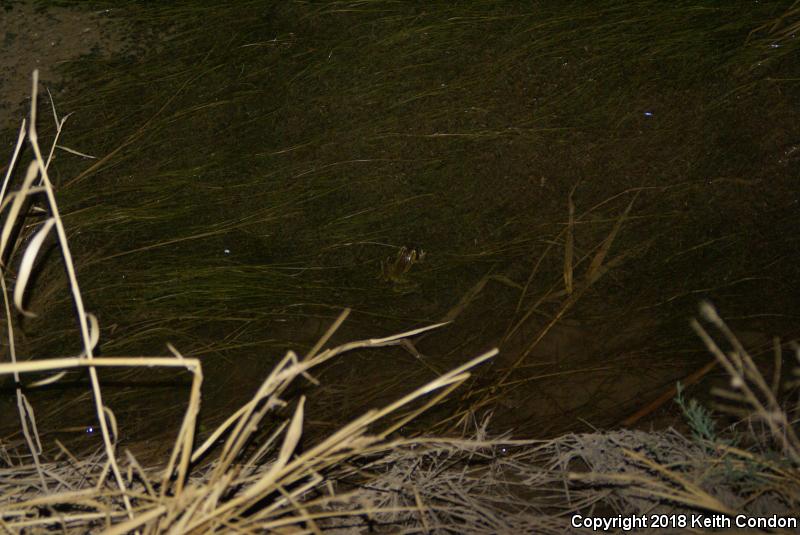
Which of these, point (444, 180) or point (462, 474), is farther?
point (444, 180)

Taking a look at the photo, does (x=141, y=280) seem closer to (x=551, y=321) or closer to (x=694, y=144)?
(x=551, y=321)

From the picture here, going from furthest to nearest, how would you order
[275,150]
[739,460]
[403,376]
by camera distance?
[275,150] < [403,376] < [739,460]

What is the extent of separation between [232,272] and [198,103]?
1.75 ft

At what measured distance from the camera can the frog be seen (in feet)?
6.48

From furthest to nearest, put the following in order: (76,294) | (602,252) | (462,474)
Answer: (602,252) < (462,474) < (76,294)

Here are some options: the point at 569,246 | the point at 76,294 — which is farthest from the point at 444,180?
the point at 76,294

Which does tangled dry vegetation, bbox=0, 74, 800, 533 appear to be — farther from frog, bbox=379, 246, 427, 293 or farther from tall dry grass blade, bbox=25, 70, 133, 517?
frog, bbox=379, 246, 427, 293

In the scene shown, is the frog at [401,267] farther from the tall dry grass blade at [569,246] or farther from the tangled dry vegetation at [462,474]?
the tall dry grass blade at [569,246]

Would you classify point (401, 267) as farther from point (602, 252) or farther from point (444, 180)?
point (602, 252)

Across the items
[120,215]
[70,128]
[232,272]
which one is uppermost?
[70,128]

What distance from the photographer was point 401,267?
198 centimetres

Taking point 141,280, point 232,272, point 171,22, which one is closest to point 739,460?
point 232,272

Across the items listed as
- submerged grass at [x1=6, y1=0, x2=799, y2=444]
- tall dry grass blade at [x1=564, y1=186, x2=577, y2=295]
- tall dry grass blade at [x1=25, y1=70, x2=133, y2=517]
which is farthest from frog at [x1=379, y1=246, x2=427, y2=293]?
tall dry grass blade at [x1=25, y1=70, x2=133, y2=517]

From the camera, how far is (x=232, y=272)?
2.00 metres
